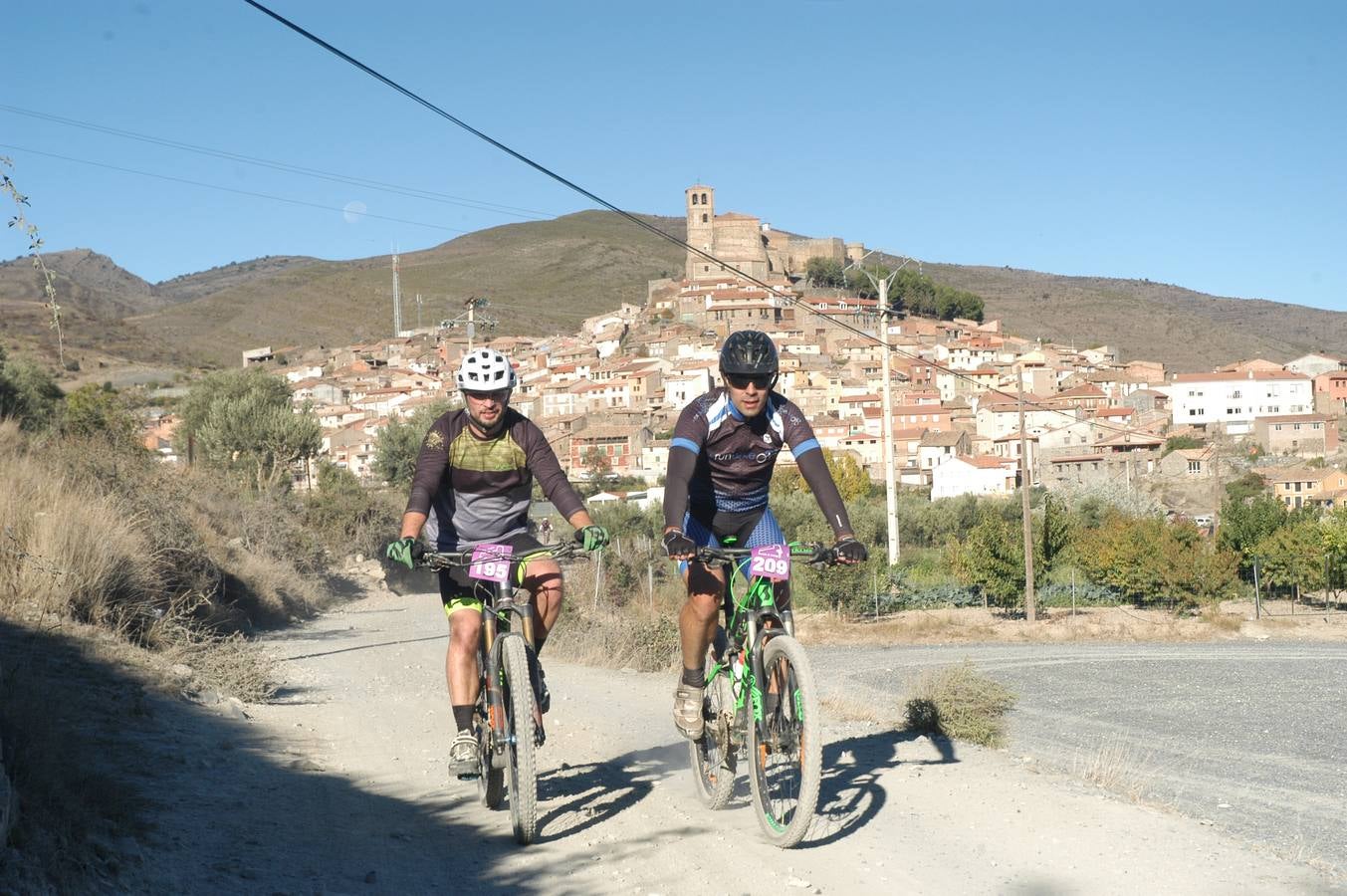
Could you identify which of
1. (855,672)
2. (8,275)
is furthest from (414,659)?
(8,275)

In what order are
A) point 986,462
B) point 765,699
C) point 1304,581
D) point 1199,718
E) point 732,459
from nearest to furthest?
1. point 765,699
2. point 732,459
3. point 1199,718
4. point 1304,581
5. point 986,462

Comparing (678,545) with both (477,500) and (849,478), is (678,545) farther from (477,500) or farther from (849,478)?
(849,478)

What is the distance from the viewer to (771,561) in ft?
18.1

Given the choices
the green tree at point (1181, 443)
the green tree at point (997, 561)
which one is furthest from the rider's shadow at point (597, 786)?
the green tree at point (1181, 443)

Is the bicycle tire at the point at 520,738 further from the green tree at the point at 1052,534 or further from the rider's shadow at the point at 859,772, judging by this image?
the green tree at the point at 1052,534

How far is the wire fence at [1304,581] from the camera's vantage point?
44906 millimetres

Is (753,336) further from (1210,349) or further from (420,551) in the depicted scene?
(1210,349)

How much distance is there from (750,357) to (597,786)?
244 centimetres

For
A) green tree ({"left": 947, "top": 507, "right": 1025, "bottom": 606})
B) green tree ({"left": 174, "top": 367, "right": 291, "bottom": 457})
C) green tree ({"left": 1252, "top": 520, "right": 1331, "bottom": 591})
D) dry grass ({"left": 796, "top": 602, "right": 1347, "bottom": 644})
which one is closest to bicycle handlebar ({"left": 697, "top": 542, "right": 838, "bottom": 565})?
dry grass ({"left": 796, "top": 602, "right": 1347, "bottom": 644})

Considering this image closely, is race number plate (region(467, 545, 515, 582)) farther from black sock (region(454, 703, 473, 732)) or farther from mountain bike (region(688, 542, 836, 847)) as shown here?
mountain bike (region(688, 542, 836, 847))

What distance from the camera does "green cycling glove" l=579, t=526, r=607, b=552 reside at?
562 centimetres

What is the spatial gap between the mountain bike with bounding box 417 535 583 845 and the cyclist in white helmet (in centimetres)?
6

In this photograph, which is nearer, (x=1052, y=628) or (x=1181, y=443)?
(x=1052, y=628)

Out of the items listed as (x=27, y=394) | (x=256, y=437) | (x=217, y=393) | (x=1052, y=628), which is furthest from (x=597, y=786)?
(x=217, y=393)
